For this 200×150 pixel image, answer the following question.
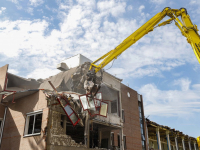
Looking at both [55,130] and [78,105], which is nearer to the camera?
[55,130]

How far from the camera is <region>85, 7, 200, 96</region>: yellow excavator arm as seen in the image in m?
14.5

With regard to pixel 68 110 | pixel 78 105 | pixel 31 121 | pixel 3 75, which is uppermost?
pixel 3 75

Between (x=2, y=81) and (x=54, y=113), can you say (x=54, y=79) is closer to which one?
(x=2, y=81)

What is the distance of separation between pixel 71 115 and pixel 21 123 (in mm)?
3842

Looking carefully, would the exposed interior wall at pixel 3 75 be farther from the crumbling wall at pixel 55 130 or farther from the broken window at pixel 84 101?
the broken window at pixel 84 101

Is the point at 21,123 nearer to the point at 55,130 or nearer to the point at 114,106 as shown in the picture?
the point at 55,130

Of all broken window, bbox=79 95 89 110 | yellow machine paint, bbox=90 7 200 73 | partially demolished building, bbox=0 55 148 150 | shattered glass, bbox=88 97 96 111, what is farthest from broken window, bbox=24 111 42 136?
yellow machine paint, bbox=90 7 200 73

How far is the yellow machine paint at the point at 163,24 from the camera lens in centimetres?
1445

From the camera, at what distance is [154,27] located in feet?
56.2

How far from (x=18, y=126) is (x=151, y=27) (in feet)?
43.5

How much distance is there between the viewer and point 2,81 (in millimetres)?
19031

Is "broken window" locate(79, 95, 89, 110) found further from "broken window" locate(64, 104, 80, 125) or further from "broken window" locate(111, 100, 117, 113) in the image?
"broken window" locate(111, 100, 117, 113)

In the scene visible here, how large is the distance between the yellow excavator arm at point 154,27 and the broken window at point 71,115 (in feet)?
9.47

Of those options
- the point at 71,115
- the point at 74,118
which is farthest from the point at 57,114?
the point at 74,118
